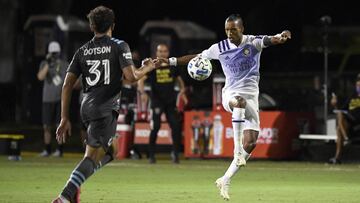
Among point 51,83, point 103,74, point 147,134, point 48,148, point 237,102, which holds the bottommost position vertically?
point 48,148

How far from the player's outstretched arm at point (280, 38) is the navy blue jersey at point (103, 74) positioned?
3053 millimetres

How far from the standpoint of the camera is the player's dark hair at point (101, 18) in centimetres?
1280

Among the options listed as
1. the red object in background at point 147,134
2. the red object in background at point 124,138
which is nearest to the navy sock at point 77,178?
the red object in background at point 124,138

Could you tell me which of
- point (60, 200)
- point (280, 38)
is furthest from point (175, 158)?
point (60, 200)

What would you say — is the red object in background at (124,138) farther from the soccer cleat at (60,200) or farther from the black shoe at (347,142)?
the soccer cleat at (60,200)

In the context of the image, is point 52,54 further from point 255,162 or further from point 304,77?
point 304,77

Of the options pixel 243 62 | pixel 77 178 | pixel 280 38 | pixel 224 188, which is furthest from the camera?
pixel 243 62

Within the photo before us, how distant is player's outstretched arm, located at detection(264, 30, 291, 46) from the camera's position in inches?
603

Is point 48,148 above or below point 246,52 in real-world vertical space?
below

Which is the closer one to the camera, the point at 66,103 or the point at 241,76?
the point at 66,103

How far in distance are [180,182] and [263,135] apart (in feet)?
24.3

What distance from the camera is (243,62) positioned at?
53.3 feet

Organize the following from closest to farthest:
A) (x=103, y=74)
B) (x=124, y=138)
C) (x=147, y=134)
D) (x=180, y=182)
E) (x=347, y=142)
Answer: (x=103, y=74) < (x=180, y=182) < (x=347, y=142) < (x=124, y=138) < (x=147, y=134)

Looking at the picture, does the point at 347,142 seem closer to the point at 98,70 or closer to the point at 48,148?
the point at 48,148
